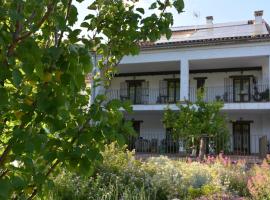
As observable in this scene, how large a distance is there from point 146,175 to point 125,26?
686 centimetres

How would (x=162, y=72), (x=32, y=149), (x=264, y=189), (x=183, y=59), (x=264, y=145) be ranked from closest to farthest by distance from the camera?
(x=32, y=149)
(x=264, y=189)
(x=264, y=145)
(x=183, y=59)
(x=162, y=72)

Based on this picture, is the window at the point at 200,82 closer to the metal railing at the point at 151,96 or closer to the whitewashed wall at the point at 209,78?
the whitewashed wall at the point at 209,78

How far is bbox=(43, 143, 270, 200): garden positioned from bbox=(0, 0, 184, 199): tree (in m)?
4.31

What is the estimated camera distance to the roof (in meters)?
22.3

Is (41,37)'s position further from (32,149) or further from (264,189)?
(264,189)

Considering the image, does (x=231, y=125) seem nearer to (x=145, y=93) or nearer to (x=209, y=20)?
(x=145, y=93)

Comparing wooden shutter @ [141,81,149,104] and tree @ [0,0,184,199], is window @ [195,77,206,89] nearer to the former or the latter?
wooden shutter @ [141,81,149,104]

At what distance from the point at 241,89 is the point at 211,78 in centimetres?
187

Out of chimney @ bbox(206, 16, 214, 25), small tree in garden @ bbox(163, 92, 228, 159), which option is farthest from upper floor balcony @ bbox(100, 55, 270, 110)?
chimney @ bbox(206, 16, 214, 25)

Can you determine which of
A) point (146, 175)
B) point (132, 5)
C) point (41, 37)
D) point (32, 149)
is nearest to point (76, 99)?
point (41, 37)

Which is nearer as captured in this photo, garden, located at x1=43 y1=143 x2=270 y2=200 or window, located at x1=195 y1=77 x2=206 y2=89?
garden, located at x1=43 y1=143 x2=270 y2=200

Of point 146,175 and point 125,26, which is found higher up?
point 125,26

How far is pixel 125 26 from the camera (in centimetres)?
258

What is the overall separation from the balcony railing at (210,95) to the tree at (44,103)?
20.4 m
